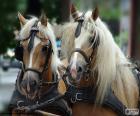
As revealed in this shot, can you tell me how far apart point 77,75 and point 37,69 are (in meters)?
0.48

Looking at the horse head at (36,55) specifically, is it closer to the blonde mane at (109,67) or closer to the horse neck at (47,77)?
the horse neck at (47,77)

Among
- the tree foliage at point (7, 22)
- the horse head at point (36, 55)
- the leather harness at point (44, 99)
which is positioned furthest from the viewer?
the tree foliage at point (7, 22)

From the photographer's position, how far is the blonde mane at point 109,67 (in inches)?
299

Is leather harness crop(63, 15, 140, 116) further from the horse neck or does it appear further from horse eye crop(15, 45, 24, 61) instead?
horse eye crop(15, 45, 24, 61)

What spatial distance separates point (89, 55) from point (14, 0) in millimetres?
8208

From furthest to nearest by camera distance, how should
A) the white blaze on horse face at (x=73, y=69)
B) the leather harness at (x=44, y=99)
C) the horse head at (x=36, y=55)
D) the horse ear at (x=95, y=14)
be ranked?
the leather harness at (x=44, y=99) → the horse ear at (x=95, y=14) → the horse head at (x=36, y=55) → the white blaze on horse face at (x=73, y=69)

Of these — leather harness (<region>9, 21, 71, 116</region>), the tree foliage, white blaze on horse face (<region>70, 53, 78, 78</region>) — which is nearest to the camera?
white blaze on horse face (<region>70, 53, 78, 78</region>)

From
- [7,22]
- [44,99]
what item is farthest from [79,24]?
[7,22]

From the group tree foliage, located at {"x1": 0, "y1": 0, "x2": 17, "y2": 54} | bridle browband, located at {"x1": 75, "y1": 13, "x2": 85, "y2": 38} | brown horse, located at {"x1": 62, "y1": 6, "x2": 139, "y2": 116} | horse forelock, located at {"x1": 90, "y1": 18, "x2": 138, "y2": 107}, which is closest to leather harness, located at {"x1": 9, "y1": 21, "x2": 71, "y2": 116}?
brown horse, located at {"x1": 62, "y1": 6, "x2": 139, "y2": 116}

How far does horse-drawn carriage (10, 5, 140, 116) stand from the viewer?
7.49m

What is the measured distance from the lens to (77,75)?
732 cm

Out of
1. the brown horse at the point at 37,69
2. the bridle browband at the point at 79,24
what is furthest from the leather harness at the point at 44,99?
the bridle browband at the point at 79,24

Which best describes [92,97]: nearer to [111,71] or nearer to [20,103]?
[111,71]

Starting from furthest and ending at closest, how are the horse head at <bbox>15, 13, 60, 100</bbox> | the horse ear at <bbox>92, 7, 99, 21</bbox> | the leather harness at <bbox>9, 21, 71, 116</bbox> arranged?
the leather harness at <bbox>9, 21, 71, 116</bbox> < the horse ear at <bbox>92, 7, 99, 21</bbox> < the horse head at <bbox>15, 13, 60, 100</bbox>
